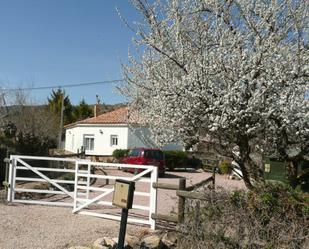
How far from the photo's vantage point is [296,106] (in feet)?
18.7

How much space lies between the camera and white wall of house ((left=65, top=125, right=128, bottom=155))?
34375 mm

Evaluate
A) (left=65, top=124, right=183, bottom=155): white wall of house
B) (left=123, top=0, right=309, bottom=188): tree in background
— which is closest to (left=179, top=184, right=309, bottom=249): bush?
(left=123, top=0, right=309, bottom=188): tree in background

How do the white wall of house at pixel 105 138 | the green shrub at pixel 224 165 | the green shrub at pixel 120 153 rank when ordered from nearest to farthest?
the green shrub at pixel 224 165 → the green shrub at pixel 120 153 → the white wall of house at pixel 105 138

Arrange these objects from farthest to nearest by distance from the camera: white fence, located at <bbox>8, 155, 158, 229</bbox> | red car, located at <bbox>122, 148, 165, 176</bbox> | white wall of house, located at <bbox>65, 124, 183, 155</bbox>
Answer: white wall of house, located at <bbox>65, 124, 183, 155</bbox> → red car, located at <bbox>122, 148, 165, 176</bbox> → white fence, located at <bbox>8, 155, 158, 229</bbox>

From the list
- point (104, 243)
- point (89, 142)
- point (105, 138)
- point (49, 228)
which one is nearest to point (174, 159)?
point (105, 138)

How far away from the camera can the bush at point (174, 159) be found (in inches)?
1177

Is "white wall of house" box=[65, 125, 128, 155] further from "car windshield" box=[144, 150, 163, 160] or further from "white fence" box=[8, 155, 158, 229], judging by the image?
"white fence" box=[8, 155, 158, 229]

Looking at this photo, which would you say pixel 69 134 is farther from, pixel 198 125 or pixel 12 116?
pixel 198 125

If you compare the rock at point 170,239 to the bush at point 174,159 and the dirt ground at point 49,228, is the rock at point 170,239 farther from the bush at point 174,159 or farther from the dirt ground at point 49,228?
the bush at point 174,159

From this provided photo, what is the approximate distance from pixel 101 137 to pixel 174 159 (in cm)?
909

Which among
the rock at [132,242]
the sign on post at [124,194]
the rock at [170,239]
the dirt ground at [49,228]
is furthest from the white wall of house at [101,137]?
the sign on post at [124,194]

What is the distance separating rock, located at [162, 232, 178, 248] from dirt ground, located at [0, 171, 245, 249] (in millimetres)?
767

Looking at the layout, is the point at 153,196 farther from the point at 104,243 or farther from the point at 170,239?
the point at 104,243

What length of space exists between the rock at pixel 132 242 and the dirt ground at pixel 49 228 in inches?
23.8
